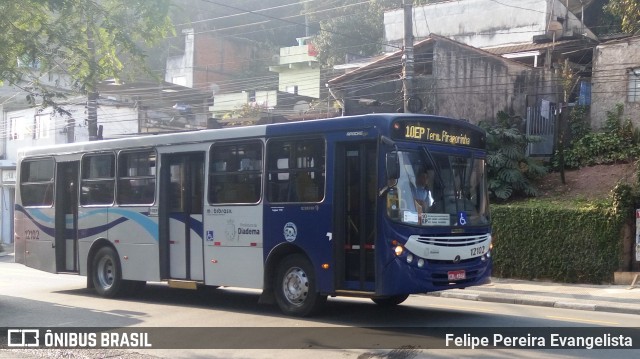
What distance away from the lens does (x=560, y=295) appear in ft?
55.1

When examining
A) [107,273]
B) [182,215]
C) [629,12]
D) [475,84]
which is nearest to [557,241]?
[629,12]

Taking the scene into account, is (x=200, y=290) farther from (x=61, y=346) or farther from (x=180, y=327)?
(x=61, y=346)

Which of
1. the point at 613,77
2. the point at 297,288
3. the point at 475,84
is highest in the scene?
the point at 475,84

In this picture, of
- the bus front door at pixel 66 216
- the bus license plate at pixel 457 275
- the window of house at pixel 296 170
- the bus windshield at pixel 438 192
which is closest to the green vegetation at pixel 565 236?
the bus windshield at pixel 438 192

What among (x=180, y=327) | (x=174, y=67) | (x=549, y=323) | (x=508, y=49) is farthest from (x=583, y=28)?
(x=174, y=67)

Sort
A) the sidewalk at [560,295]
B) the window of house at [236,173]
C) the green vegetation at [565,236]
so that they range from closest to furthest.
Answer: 1. the window of house at [236,173]
2. the sidewalk at [560,295]
3. the green vegetation at [565,236]

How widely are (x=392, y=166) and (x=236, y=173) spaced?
3.54 m

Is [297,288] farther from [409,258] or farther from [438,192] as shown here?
[438,192]

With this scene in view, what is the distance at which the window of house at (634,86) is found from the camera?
24.2 meters

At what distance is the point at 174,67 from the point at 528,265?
4431 cm

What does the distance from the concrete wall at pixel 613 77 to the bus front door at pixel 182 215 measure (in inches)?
653

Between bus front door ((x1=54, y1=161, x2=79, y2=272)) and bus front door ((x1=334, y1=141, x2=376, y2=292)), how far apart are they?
7.86m

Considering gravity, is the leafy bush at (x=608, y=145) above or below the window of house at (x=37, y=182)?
above

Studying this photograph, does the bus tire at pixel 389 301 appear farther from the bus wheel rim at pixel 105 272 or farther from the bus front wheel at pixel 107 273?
the bus wheel rim at pixel 105 272
